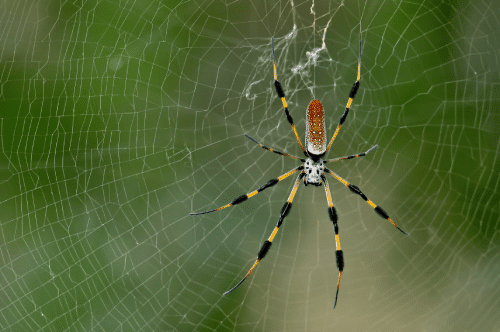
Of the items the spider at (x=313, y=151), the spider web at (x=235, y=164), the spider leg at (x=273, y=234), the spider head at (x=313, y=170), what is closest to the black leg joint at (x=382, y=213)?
the spider at (x=313, y=151)

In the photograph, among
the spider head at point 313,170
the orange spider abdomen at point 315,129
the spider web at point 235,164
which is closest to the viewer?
the orange spider abdomen at point 315,129

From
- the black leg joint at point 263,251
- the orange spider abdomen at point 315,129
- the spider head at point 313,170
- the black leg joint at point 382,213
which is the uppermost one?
the orange spider abdomen at point 315,129

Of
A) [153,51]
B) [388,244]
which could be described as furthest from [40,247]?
[388,244]

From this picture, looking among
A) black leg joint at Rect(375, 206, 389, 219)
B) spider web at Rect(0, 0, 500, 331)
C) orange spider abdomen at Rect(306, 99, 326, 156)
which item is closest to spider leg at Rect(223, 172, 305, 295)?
orange spider abdomen at Rect(306, 99, 326, 156)

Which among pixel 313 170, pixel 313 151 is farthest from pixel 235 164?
pixel 313 151

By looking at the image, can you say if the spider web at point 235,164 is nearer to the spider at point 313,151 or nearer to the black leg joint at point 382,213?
the spider at point 313,151

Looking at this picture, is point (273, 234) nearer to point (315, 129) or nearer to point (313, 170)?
point (313, 170)

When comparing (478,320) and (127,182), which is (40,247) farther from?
(478,320)
